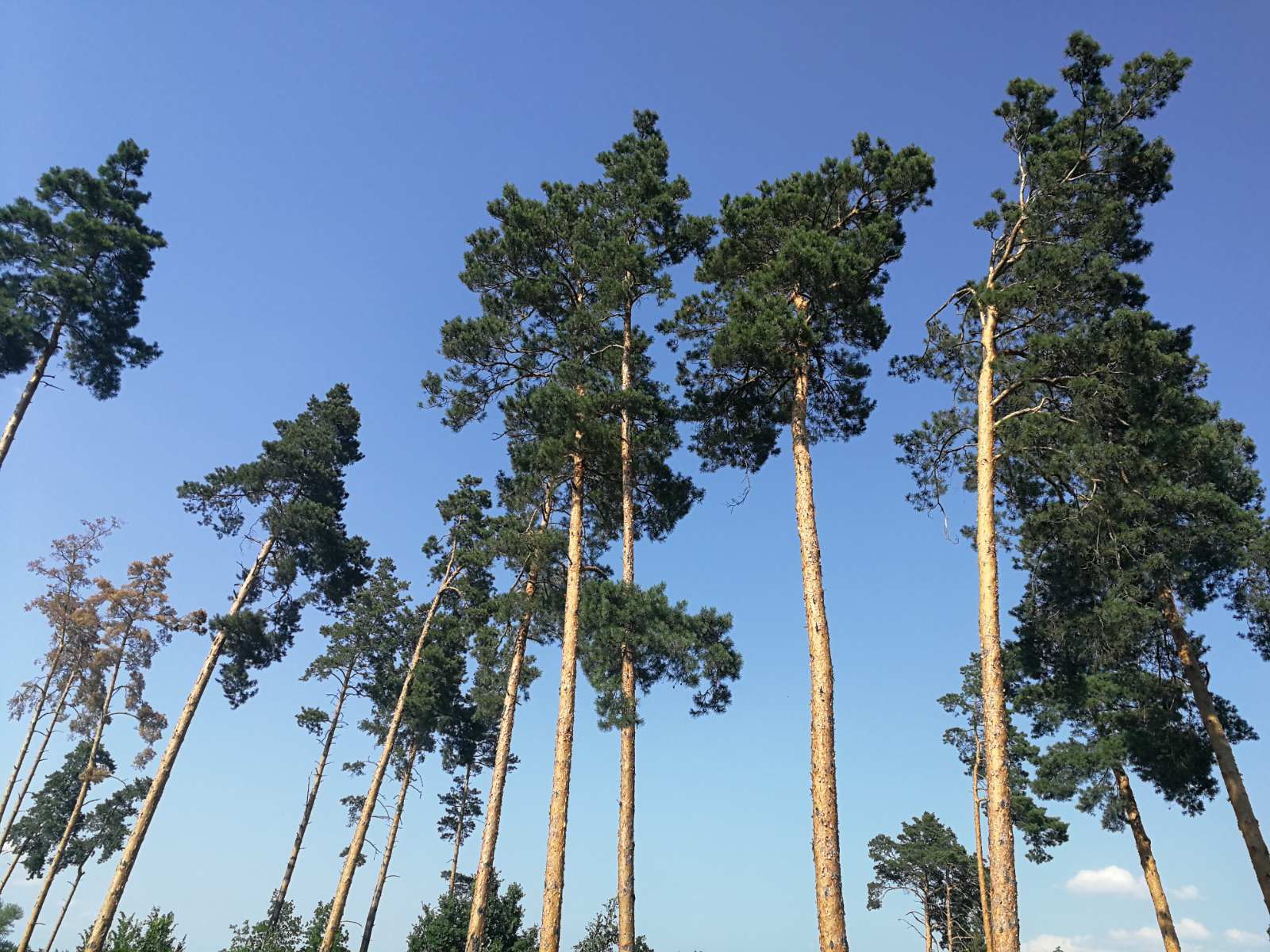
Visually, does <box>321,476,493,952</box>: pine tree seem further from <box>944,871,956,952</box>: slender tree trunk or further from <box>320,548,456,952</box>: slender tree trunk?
<box>944,871,956,952</box>: slender tree trunk

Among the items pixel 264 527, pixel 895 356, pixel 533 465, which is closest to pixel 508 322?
pixel 533 465

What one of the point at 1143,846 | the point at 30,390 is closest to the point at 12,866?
the point at 30,390

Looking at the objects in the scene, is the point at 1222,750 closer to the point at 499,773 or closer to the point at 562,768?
the point at 562,768

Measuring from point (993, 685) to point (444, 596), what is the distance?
18.2 m

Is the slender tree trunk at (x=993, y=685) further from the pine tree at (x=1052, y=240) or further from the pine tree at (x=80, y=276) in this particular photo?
the pine tree at (x=80, y=276)

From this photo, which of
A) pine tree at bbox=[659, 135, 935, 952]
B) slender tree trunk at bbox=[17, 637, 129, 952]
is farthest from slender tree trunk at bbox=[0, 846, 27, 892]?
pine tree at bbox=[659, 135, 935, 952]

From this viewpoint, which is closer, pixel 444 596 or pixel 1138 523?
pixel 1138 523

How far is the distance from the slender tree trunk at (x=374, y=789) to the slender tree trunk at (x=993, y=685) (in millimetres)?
17077

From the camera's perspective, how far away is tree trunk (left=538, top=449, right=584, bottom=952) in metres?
12.1

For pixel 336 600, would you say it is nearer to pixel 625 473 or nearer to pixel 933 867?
pixel 625 473

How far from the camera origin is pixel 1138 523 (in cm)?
1595

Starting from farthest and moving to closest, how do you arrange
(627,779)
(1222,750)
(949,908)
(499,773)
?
1. (949,908)
2. (499,773)
3. (1222,750)
4. (627,779)

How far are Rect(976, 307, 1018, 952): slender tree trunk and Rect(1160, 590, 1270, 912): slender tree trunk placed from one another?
27.3 ft

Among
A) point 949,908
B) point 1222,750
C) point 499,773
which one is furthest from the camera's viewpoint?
point 949,908
